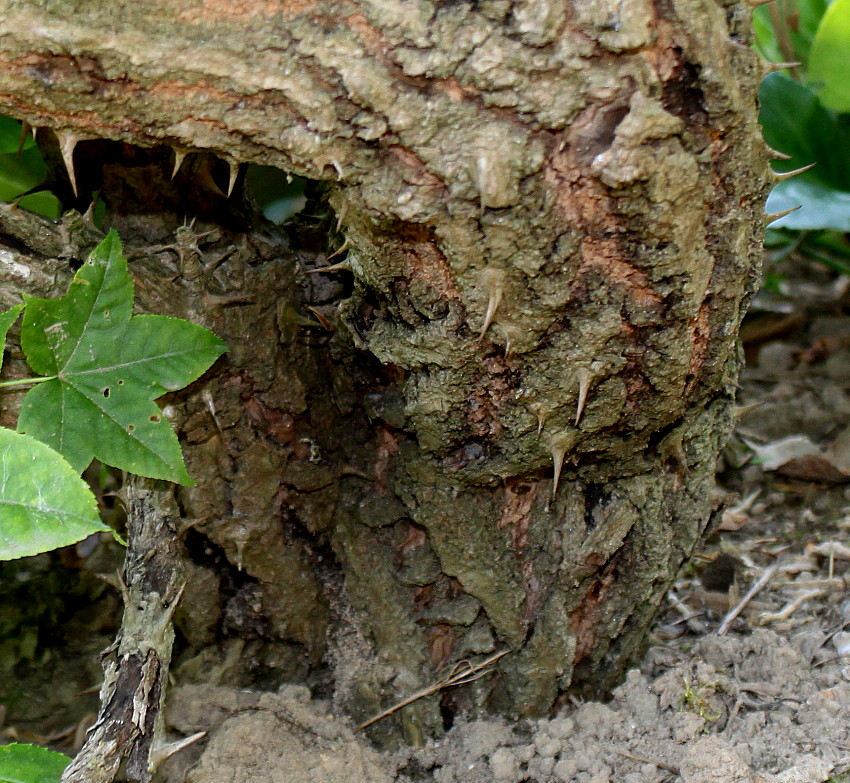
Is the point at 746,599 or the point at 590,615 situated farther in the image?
the point at 746,599

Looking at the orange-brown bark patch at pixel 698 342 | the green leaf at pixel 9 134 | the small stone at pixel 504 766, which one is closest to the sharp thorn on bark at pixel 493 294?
the orange-brown bark patch at pixel 698 342

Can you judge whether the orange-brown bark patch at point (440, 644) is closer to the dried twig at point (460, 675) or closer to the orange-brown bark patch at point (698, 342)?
the dried twig at point (460, 675)

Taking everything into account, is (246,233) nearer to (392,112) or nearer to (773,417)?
(392,112)

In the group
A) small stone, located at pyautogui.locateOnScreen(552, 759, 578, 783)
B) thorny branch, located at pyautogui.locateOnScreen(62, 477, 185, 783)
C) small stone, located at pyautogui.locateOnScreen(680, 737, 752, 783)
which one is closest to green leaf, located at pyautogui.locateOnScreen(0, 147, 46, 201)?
thorny branch, located at pyautogui.locateOnScreen(62, 477, 185, 783)

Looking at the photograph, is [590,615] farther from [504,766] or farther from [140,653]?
[140,653]

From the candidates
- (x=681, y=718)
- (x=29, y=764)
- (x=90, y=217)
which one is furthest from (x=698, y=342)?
(x=29, y=764)

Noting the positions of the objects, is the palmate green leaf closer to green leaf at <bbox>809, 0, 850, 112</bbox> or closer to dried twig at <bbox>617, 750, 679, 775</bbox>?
dried twig at <bbox>617, 750, 679, 775</bbox>

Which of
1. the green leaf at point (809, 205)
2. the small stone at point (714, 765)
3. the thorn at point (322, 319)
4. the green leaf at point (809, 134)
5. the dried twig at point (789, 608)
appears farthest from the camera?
the green leaf at point (809, 134)
